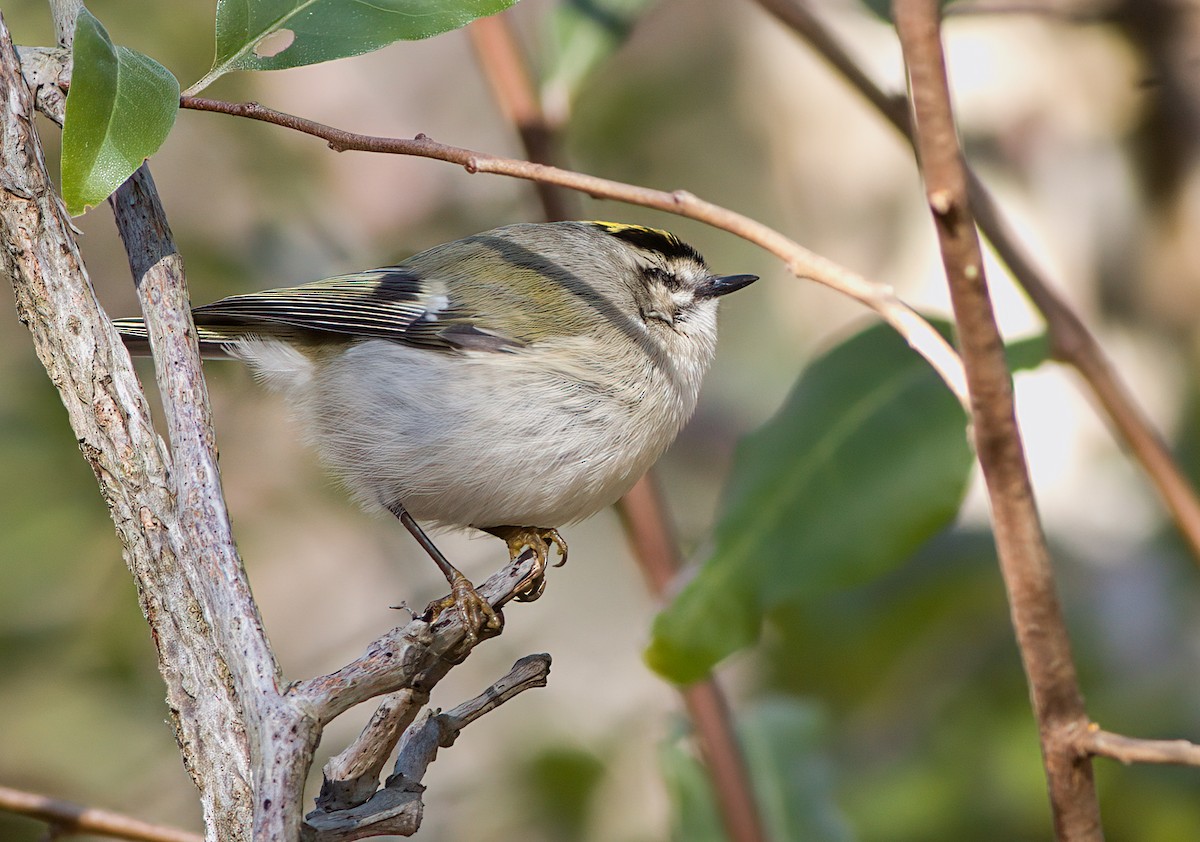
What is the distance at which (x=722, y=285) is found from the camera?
2318 millimetres

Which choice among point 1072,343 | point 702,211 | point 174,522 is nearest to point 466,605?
point 174,522

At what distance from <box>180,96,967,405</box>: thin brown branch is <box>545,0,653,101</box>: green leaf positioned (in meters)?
1.05

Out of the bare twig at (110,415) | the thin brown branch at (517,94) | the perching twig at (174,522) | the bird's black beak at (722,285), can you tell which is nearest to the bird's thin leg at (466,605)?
the perching twig at (174,522)

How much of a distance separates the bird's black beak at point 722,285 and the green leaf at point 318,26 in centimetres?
114

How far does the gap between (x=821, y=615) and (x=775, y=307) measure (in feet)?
6.05

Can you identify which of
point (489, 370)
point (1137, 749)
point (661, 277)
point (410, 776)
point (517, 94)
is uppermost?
point (517, 94)

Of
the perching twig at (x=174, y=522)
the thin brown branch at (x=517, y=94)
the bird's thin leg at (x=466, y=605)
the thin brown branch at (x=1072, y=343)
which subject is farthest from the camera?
the thin brown branch at (x=517, y=94)

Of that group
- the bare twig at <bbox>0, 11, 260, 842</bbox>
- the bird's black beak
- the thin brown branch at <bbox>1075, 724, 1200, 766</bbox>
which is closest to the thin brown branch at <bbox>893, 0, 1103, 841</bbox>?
the thin brown branch at <bbox>1075, 724, 1200, 766</bbox>

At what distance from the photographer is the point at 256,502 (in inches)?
133

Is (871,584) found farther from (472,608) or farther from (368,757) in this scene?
(368,757)

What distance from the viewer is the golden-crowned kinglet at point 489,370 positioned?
1.79 metres

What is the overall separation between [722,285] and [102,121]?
145 centimetres

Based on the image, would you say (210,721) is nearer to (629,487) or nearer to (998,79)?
(629,487)

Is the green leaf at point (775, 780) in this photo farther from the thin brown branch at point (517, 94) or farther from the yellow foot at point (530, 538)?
the thin brown branch at point (517, 94)
